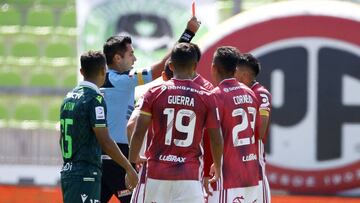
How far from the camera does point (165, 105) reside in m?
7.76

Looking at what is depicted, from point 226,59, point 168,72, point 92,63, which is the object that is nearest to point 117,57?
point 168,72

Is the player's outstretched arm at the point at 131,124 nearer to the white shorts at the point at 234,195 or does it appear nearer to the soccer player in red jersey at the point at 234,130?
the soccer player in red jersey at the point at 234,130

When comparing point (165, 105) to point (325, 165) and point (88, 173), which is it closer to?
point (88, 173)

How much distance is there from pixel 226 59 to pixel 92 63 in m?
1.02

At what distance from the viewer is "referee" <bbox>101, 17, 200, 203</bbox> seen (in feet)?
29.5

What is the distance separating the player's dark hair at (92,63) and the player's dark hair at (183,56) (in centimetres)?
58

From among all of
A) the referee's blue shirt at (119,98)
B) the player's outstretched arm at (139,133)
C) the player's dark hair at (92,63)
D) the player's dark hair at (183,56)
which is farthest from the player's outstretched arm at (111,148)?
the referee's blue shirt at (119,98)

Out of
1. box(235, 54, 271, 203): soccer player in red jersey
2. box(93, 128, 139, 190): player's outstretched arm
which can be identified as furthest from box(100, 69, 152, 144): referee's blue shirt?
box(93, 128, 139, 190): player's outstretched arm

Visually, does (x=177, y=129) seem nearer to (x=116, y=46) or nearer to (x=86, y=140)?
(x=86, y=140)

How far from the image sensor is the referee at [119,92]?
29.5 ft

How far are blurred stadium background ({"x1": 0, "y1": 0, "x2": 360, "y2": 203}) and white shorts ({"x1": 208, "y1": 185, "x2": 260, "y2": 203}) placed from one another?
21.1 feet

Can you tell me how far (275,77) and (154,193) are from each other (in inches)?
297

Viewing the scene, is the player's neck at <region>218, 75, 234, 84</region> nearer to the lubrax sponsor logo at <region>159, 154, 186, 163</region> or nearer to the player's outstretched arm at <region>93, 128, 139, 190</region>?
the lubrax sponsor logo at <region>159, 154, 186, 163</region>

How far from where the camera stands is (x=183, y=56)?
307 inches
